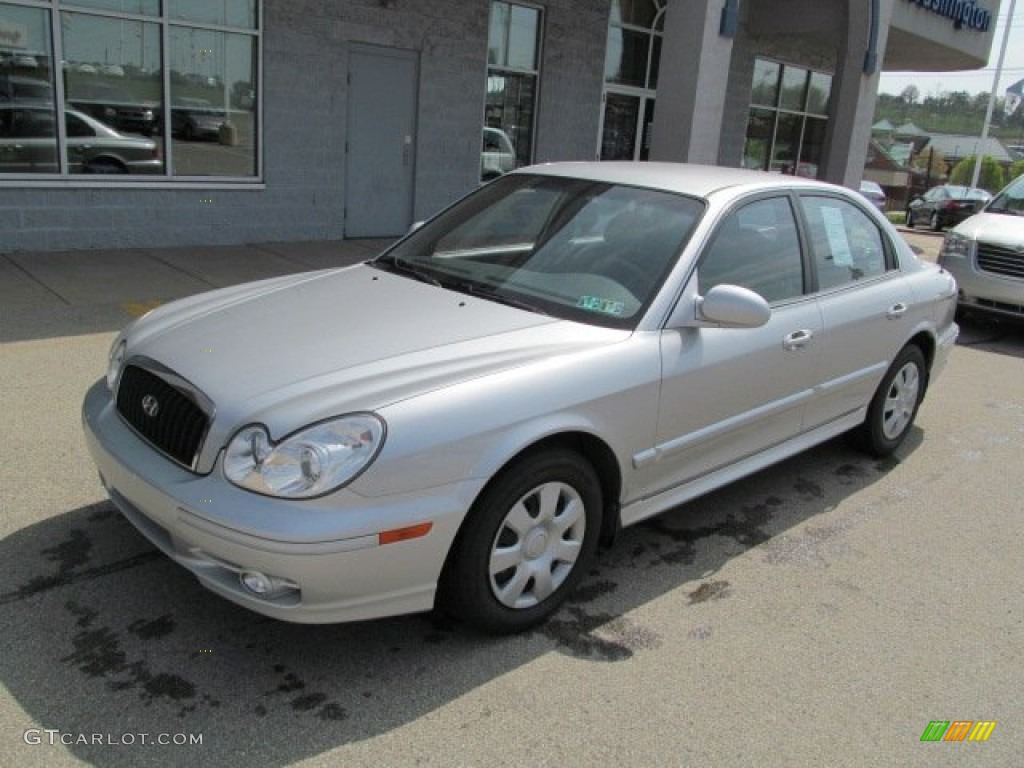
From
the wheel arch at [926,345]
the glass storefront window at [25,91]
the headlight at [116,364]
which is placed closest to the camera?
the headlight at [116,364]

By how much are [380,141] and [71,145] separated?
3.72m

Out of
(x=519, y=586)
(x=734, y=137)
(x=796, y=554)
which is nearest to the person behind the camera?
(x=519, y=586)

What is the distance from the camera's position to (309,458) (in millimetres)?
2740

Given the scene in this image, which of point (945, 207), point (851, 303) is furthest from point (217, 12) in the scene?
point (945, 207)

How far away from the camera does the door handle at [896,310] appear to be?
4914 mm

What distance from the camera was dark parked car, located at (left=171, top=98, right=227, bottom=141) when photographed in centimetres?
974

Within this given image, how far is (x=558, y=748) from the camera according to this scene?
275cm

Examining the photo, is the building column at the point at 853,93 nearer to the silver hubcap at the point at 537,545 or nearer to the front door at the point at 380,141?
the front door at the point at 380,141

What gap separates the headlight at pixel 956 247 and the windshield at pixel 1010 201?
1047 mm

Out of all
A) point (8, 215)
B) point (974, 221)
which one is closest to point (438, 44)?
point (8, 215)

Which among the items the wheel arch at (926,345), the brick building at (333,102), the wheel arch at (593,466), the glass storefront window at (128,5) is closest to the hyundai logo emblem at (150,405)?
the wheel arch at (593,466)

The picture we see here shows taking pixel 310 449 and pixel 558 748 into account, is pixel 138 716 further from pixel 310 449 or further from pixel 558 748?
pixel 558 748

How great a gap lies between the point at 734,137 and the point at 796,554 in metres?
14.4

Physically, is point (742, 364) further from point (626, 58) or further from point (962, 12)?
point (962, 12)
